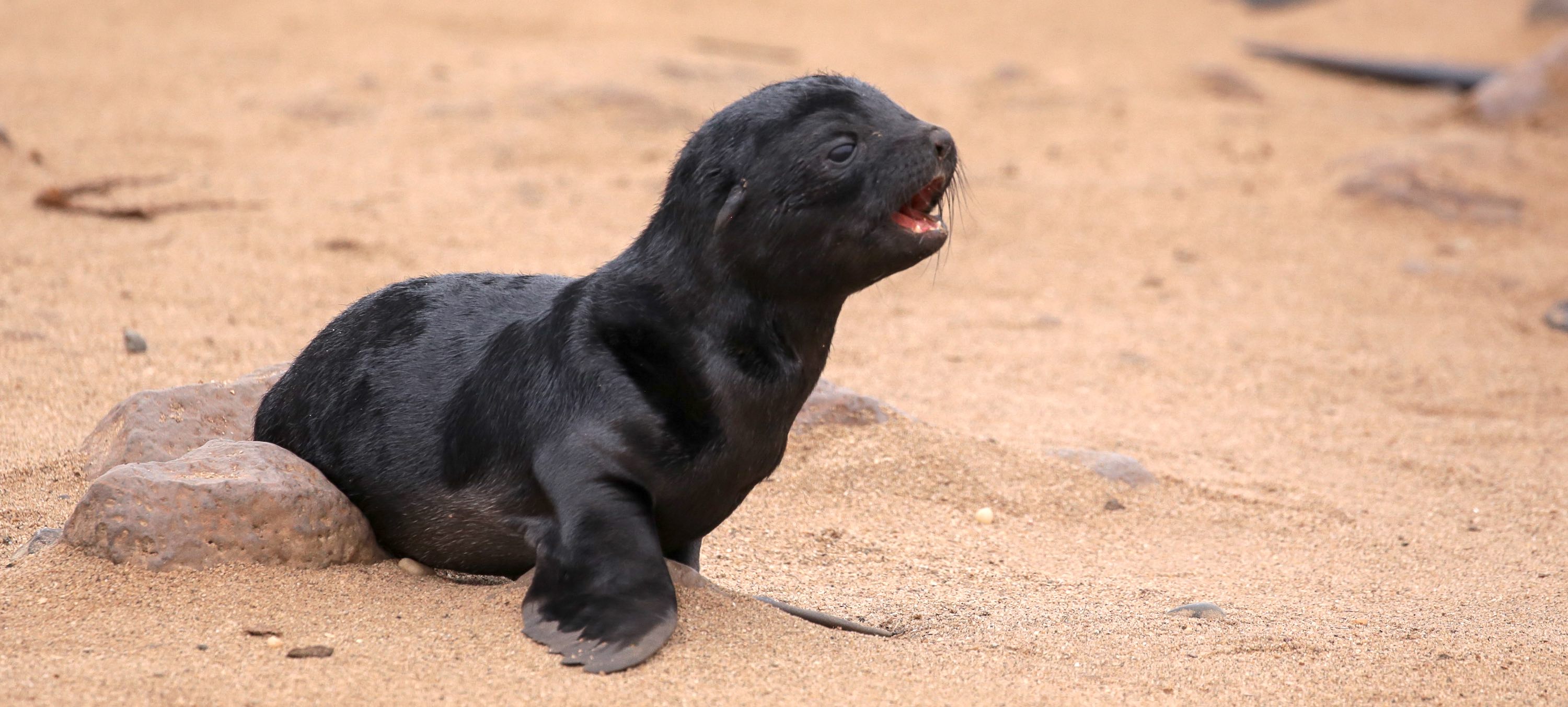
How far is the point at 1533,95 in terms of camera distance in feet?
36.7

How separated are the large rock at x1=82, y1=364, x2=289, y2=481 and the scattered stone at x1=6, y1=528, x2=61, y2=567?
0.29 metres

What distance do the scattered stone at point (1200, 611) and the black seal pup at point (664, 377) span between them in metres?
1.18

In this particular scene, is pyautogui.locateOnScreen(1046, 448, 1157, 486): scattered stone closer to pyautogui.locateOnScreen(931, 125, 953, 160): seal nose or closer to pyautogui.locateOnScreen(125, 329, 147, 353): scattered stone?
pyautogui.locateOnScreen(931, 125, 953, 160): seal nose

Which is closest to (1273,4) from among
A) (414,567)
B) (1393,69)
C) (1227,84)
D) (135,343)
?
(1393,69)

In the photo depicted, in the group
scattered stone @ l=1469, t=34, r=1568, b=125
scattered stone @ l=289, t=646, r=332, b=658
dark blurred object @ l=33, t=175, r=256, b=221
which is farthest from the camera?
scattered stone @ l=1469, t=34, r=1568, b=125

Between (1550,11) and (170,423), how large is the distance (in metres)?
15.3

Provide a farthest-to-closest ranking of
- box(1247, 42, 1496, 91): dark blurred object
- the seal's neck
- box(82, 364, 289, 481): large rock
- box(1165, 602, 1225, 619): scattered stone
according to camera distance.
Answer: box(1247, 42, 1496, 91): dark blurred object, box(82, 364, 289, 481): large rock, box(1165, 602, 1225, 619): scattered stone, the seal's neck

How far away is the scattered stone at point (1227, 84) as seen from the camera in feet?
42.4

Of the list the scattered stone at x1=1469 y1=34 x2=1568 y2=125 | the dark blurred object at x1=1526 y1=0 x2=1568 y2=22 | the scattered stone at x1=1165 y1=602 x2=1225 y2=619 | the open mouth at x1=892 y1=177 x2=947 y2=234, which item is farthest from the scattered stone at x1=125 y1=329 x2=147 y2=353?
the dark blurred object at x1=1526 y1=0 x2=1568 y2=22

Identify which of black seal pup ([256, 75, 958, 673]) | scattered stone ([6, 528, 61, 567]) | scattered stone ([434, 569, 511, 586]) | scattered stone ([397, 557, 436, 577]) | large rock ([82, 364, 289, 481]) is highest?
black seal pup ([256, 75, 958, 673])

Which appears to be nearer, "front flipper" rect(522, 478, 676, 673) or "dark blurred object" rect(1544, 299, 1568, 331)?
"front flipper" rect(522, 478, 676, 673)

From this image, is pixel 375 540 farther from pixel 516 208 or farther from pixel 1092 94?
pixel 1092 94

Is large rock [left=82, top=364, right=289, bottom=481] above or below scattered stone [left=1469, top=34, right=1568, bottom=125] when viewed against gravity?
above

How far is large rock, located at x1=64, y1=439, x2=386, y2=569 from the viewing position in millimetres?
3398
